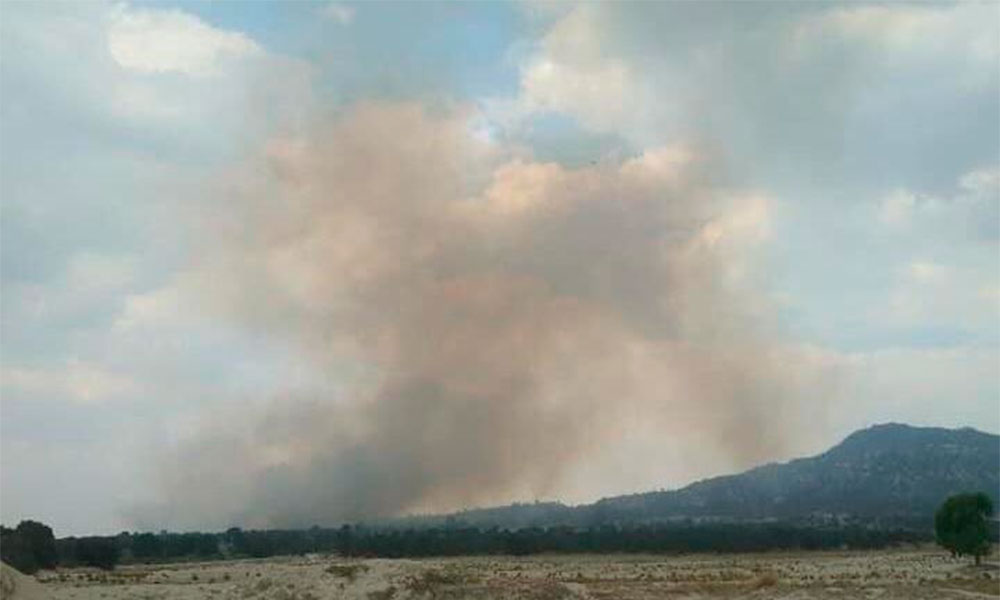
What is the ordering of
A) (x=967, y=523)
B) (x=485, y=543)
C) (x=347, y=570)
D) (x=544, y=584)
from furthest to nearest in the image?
(x=485, y=543) → (x=967, y=523) → (x=544, y=584) → (x=347, y=570)

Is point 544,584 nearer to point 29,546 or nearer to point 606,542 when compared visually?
point 29,546

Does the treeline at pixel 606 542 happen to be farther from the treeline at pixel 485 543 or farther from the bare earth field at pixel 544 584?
the bare earth field at pixel 544 584

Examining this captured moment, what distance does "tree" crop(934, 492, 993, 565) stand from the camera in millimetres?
99438

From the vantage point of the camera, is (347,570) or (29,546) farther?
(29,546)

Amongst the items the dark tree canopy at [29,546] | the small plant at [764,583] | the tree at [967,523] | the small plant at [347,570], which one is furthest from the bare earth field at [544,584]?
the dark tree canopy at [29,546]

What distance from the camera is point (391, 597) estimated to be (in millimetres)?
48031

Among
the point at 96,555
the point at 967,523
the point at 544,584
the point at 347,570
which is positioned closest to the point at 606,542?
the point at 967,523

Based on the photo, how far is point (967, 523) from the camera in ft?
329

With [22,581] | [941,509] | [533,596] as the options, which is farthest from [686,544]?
[22,581]

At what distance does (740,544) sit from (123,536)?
311 ft

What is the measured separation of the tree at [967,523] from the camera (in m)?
99.4

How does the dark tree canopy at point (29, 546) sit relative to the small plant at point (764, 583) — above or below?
above

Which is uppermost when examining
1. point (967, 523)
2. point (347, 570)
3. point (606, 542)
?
point (606, 542)

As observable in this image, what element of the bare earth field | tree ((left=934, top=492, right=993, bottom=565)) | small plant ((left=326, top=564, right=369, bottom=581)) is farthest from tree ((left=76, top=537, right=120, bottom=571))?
tree ((left=934, top=492, right=993, bottom=565))
